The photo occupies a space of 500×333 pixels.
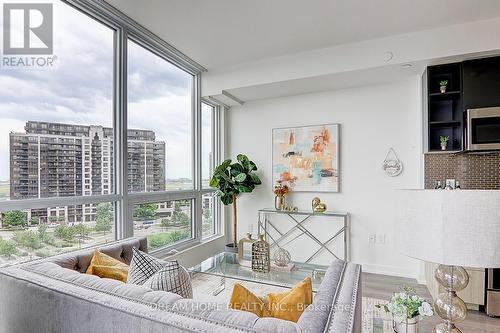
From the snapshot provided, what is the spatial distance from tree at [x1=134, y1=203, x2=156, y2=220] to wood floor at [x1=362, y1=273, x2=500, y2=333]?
2.59 meters

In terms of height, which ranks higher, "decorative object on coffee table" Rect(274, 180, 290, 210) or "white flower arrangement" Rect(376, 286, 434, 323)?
"decorative object on coffee table" Rect(274, 180, 290, 210)

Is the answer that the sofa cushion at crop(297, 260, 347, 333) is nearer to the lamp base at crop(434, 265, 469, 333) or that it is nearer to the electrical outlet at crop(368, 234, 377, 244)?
the lamp base at crop(434, 265, 469, 333)

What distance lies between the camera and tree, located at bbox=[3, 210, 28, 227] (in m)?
1.99

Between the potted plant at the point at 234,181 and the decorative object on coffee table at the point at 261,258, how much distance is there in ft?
5.32

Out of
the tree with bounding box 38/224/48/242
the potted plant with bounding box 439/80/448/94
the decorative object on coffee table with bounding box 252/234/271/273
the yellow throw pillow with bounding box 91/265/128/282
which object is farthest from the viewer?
the potted plant with bounding box 439/80/448/94

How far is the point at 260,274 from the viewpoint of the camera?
8.34 feet

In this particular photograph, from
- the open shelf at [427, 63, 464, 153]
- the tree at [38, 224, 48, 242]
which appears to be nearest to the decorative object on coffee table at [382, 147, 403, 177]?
the open shelf at [427, 63, 464, 153]

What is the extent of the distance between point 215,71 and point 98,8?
5.86 feet

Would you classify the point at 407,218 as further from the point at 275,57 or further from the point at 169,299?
the point at 275,57

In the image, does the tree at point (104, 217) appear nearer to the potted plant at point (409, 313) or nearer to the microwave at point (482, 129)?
the potted plant at point (409, 313)

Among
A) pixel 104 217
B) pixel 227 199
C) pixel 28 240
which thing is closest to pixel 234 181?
pixel 227 199

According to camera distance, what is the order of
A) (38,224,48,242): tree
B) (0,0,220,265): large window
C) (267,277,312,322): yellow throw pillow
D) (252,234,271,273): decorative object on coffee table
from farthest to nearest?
(252,234,271,273): decorative object on coffee table
(38,224,48,242): tree
(0,0,220,265): large window
(267,277,312,322): yellow throw pillow

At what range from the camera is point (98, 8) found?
2639 millimetres

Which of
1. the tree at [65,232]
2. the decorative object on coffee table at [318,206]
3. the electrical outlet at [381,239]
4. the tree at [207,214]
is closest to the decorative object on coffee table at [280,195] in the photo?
the decorative object on coffee table at [318,206]
